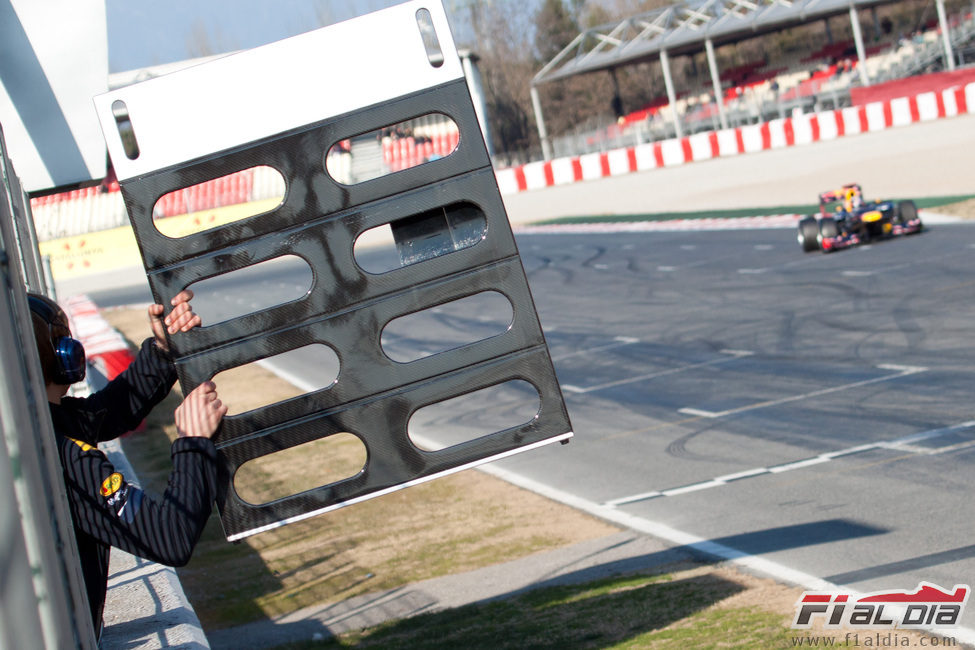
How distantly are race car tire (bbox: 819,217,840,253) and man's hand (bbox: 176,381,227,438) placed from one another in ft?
52.5

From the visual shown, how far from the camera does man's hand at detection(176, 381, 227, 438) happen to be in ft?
9.66

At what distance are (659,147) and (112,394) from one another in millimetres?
39080

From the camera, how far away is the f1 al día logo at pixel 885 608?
4.91 metres

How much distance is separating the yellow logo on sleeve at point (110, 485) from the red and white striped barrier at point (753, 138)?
Answer: 37.0 m

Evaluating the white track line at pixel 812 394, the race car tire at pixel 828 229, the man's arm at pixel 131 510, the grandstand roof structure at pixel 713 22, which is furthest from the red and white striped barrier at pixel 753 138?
the man's arm at pixel 131 510

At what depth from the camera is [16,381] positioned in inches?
83.6

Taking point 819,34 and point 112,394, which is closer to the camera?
point 112,394

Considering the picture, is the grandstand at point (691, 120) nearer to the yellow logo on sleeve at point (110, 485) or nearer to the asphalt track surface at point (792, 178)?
the asphalt track surface at point (792, 178)

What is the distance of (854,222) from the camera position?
17688 mm

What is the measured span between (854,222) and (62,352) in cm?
1634

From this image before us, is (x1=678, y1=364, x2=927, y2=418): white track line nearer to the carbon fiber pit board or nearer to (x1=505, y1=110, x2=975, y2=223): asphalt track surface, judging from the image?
the carbon fiber pit board

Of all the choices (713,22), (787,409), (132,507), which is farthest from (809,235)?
(713,22)

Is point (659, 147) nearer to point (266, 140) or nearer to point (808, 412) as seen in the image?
point (808, 412)

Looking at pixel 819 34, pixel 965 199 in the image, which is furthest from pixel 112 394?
pixel 819 34
